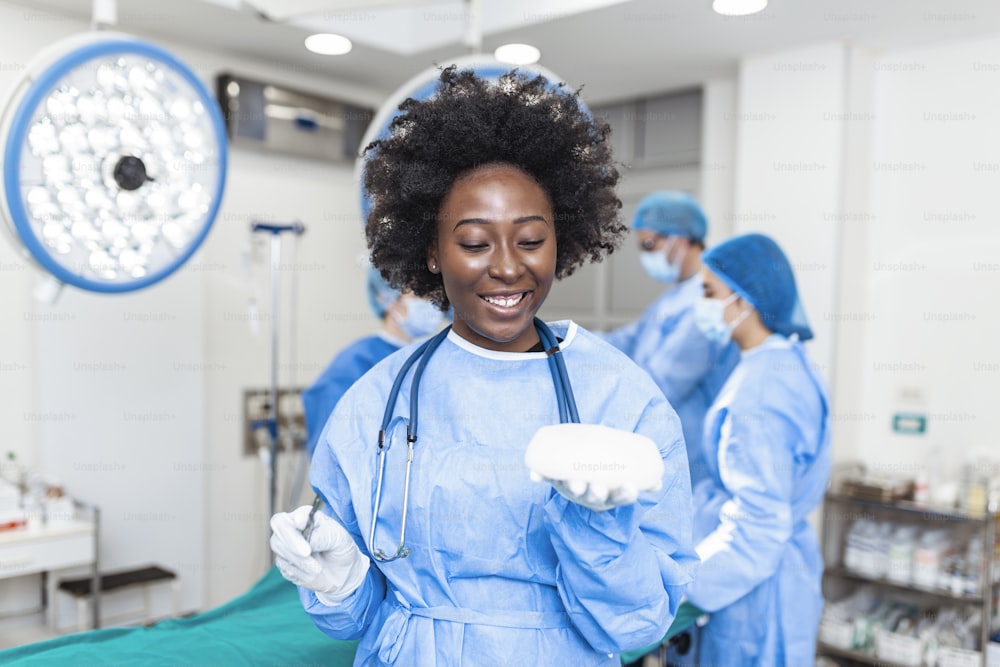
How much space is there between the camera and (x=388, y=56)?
3.48 meters

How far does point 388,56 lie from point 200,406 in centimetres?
174

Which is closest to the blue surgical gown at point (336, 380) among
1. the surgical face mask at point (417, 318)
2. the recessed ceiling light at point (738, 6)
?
the surgical face mask at point (417, 318)

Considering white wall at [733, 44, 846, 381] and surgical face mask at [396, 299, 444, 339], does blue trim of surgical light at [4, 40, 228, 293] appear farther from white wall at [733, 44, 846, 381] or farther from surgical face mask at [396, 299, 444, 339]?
white wall at [733, 44, 846, 381]

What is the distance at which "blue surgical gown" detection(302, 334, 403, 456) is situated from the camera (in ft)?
7.46

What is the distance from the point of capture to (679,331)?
2.77 metres

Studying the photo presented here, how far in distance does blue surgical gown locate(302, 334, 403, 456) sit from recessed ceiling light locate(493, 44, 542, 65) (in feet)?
4.79

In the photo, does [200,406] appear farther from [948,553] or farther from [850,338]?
[948,553]

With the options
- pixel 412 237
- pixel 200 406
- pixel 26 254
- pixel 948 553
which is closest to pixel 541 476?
pixel 412 237

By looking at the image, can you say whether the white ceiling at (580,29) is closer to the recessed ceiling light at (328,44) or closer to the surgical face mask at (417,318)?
the recessed ceiling light at (328,44)

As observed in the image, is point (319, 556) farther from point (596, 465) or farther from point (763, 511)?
Answer: point (763, 511)

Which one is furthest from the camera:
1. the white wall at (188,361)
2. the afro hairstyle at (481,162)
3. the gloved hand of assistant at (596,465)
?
the white wall at (188,361)

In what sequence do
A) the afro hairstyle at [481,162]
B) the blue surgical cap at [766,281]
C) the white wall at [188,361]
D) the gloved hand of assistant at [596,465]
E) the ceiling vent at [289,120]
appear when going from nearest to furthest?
the gloved hand of assistant at [596,465] → the afro hairstyle at [481,162] → the blue surgical cap at [766,281] → the white wall at [188,361] → the ceiling vent at [289,120]

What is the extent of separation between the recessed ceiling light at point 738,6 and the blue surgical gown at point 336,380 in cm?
163

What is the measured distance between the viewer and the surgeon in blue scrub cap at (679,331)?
2670 mm
